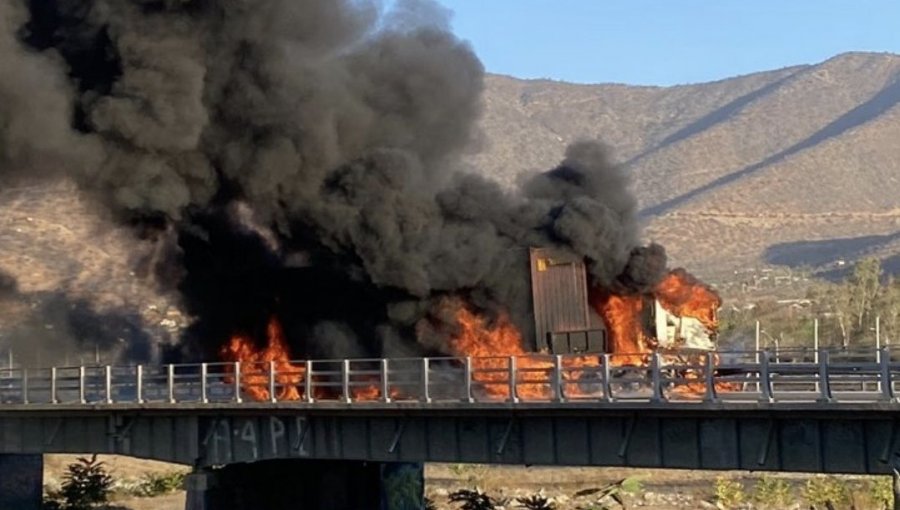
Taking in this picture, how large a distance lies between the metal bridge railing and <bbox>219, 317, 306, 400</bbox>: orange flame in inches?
3.3

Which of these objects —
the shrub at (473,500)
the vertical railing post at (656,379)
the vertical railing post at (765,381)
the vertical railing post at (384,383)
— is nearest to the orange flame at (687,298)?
the shrub at (473,500)

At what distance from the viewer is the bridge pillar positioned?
50.5m

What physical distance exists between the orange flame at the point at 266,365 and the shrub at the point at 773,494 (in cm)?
1727

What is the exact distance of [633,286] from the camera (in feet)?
161

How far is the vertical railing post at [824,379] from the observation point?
29.8 m

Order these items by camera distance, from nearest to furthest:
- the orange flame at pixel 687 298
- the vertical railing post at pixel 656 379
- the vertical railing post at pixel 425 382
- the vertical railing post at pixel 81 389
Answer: the vertical railing post at pixel 656 379 < the vertical railing post at pixel 425 382 < the vertical railing post at pixel 81 389 < the orange flame at pixel 687 298

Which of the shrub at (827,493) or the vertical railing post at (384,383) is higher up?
the vertical railing post at (384,383)

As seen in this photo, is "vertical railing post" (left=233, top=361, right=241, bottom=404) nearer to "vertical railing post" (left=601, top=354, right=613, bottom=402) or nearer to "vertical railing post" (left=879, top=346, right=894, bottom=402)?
"vertical railing post" (left=601, top=354, right=613, bottom=402)

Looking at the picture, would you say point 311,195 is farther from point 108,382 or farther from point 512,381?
point 512,381

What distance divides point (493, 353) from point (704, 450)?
14.2m

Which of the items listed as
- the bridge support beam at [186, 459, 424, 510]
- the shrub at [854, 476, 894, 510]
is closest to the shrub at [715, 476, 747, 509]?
the shrub at [854, 476, 894, 510]

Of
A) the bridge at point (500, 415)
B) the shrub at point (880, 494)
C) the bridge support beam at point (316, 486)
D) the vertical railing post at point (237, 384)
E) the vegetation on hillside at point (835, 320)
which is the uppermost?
the vegetation on hillside at point (835, 320)

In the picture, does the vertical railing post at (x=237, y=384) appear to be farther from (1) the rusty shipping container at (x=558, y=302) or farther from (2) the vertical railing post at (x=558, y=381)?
(1) the rusty shipping container at (x=558, y=302)

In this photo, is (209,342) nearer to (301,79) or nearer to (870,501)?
(301,79)
